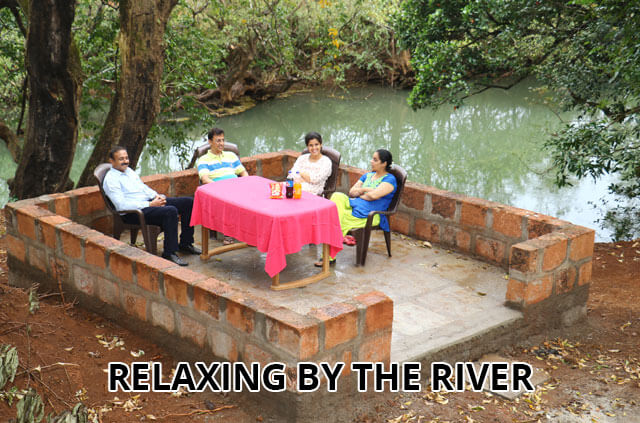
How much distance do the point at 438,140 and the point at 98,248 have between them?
15397 millimetres

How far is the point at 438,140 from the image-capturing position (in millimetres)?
20531

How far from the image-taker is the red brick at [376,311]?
16.5 ft

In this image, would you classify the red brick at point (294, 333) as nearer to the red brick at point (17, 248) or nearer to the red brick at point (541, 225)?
the red brick at point (541, 225)

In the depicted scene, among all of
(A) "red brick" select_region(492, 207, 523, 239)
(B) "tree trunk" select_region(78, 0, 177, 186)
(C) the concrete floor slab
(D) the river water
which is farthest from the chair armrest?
(D) the river water

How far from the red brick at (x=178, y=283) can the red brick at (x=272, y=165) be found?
3.77 meters

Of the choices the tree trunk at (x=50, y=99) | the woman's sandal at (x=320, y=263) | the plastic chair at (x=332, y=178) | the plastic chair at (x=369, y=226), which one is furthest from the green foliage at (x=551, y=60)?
the tree trunk at (x=50, y=99)

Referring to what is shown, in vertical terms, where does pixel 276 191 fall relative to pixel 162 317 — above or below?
above

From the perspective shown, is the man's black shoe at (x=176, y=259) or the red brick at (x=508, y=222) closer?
the red brick at (x=508, y=222)

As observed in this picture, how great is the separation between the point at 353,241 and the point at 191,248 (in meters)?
1.69

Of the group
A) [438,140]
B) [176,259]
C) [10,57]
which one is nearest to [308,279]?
[176,259]

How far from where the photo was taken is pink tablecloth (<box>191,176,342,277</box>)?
21.4 ft

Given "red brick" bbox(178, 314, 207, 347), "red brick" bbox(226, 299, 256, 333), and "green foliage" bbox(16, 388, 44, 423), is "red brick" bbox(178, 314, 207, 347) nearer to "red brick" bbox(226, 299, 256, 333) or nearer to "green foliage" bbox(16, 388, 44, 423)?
"red brick" bbox(226, 299, 256, 333)

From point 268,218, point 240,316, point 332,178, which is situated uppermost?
point 332,178

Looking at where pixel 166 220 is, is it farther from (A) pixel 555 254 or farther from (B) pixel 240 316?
(A) pixel 555 254
